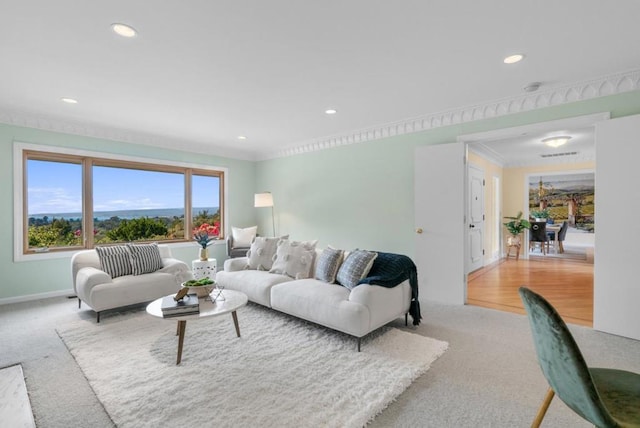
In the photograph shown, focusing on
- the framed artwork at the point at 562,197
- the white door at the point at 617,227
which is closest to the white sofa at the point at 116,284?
the white door at the point at 617,227

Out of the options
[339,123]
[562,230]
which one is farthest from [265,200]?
[562,230]

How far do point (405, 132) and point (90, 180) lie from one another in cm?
488

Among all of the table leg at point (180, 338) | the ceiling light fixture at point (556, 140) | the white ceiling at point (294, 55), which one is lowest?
the table leg at point (180, 338)

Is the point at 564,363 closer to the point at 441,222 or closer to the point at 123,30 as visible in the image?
the point at 441,222

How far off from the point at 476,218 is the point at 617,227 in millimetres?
3288

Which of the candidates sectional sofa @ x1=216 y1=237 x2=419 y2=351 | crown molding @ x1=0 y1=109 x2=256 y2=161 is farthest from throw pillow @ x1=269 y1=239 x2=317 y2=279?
crown molding @ x1=0 y1=109 x2=256 y2=161

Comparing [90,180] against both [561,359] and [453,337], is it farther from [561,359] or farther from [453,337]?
[561,359]

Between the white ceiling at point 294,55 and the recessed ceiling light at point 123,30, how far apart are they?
5 centimetres

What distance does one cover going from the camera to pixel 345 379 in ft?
7.17

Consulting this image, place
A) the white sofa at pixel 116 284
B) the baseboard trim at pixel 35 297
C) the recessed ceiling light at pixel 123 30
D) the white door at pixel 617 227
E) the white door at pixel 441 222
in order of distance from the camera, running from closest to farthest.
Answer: the recessed ceiling light at pixel 123 30, the white door at pixel 617 227, the white sofa at pixel 116 284, the white door at pixel 441 222, the baseboard trim at pixel 35 297

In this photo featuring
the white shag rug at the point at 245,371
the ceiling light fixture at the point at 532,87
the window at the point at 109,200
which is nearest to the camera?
the white shag rug at the point at 245,371

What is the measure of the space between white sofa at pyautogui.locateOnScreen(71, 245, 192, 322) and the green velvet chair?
3837 mm

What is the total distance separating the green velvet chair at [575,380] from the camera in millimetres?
1131

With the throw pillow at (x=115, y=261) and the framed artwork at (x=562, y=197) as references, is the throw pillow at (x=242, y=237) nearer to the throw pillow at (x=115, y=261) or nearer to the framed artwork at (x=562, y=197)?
the throw pillow at (x=115, y=261)
